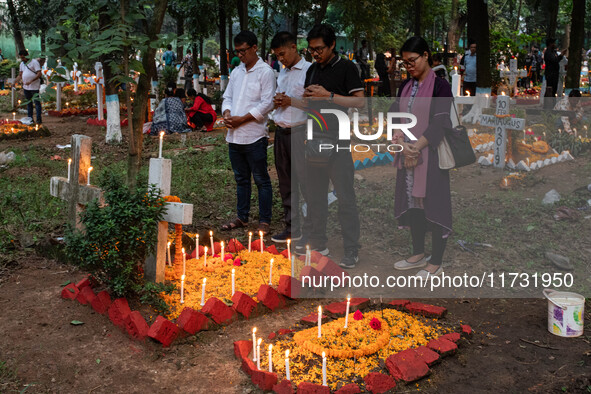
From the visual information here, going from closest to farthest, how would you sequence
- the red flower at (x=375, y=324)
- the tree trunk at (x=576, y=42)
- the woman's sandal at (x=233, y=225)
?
the red flower at (x=375, y=324)
the woman's sandal at (x=233, y=225)
the tree trunk at (x=576, y=42)

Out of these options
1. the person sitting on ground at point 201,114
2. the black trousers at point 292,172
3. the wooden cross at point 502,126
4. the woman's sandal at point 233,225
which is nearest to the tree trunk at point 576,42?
the wooden cross at point 502,126

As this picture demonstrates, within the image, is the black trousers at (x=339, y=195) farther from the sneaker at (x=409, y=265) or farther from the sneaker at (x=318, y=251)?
the sneaker at (x=409, y=265)

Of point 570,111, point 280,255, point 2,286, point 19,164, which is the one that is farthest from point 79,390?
point 570,111

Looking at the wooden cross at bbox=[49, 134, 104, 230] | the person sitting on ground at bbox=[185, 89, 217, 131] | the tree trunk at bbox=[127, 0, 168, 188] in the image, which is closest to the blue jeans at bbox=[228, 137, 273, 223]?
the tree trunk at bbox=[127, 0, 168, 188]

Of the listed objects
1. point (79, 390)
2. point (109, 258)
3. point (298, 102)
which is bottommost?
point (79, 390)

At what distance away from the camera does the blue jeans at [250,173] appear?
611 cm

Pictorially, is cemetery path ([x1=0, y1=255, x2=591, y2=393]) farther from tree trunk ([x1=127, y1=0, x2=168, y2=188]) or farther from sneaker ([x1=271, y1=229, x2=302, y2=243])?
sneaker ([x1=271, y1=229, x2=302, y2=243])

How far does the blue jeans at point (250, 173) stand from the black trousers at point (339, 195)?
837 mm

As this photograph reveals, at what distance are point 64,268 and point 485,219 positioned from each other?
14.3 ft

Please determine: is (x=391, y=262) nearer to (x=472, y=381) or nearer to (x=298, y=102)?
(x=298, y=102)

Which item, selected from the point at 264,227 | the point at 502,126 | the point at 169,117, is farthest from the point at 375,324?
the point at 169,117

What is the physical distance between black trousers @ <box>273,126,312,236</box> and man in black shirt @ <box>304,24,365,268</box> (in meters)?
0.39

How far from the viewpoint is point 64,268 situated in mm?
5273

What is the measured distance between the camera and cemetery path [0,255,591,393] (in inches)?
133
